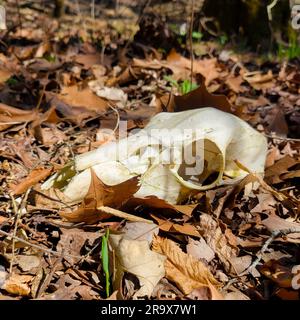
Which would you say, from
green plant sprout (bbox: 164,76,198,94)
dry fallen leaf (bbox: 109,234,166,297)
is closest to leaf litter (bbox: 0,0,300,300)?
dry fallen leaf (bbox: 109,234,166,297)

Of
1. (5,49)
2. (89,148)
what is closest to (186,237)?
(89,148)

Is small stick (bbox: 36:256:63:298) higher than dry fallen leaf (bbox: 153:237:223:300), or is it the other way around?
dry fallen leaf (bbox: 153:237:223:300)

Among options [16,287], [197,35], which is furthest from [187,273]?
[197,35]

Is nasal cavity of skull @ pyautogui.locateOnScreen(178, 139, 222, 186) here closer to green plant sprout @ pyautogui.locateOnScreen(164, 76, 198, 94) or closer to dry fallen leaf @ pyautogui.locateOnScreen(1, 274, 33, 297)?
dry fallen leaf @ pyautogui.locateOnScreen(1, 274, 33, 297)

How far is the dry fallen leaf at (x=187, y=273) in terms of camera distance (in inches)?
64.5

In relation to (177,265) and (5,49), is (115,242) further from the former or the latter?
(5,49)

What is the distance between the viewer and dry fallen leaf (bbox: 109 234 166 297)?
1596 mm

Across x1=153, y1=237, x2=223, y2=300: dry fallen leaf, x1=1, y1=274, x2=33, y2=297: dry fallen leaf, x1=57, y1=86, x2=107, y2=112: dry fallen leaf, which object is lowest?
x1=1, y1=274, x2=33, y2=297: dry fallen leaf

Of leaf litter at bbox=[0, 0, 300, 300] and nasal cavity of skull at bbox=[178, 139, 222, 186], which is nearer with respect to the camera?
leaf litter at bbox=[0, 0, 300, 300]

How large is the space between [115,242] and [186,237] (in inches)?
12.6

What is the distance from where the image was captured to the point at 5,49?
138 inches

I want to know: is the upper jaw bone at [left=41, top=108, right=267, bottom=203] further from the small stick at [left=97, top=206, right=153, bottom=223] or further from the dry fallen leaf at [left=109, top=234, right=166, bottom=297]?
the dry fallen leaf at [left=109, top=234, right=166, bottom=297]

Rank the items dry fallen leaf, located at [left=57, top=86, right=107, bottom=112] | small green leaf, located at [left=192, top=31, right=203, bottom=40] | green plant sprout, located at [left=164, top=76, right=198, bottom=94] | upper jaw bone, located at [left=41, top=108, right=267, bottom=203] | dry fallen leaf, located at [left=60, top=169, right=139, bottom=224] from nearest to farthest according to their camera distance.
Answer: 1. dry fallen leaf, located at [left=60, top=169, right=139, bottom=224]
2. upper jaw bone, located at [left=41, top=108, right=267, bottom=203]
3. dry fallen leaf, located at [left=57, top=86, right=107, bottom=112]
4. green plant sprout, located at [left=164, top=76, right=198, bottom=94]
5. small green leaf, located at [left=192, top=31, right=203, bottom=40]

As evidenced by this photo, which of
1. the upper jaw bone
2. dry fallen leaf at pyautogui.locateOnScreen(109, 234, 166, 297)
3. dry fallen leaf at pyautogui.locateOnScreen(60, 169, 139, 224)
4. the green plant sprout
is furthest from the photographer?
the green plant sprout
